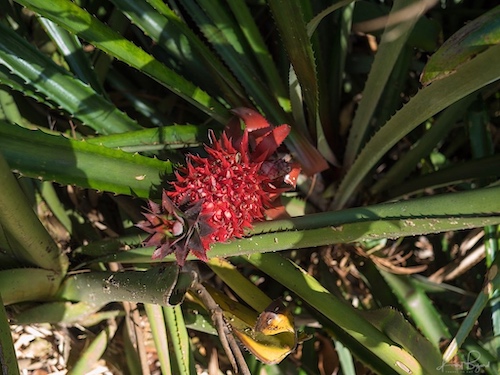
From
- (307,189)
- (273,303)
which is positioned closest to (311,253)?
(307,189)

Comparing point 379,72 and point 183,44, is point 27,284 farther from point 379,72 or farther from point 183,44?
point 379,72

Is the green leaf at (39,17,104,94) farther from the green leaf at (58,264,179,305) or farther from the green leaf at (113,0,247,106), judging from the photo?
the green leaf at (58,264,179,305)

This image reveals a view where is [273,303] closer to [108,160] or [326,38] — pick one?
[108,160]

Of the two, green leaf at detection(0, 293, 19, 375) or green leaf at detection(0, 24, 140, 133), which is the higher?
green leaf at detection(0, 24, 140, 133)

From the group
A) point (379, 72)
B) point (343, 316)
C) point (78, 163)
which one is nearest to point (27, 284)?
point (78, 163)

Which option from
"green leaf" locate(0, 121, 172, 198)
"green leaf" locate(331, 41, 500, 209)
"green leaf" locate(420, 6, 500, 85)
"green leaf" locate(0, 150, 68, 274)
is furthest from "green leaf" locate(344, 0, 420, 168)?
"green leaf" locate(0, 150, 68, 274)

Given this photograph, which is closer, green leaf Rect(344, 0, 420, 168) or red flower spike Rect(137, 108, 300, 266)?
red flower spike Rect(137, 108, 300, 266)

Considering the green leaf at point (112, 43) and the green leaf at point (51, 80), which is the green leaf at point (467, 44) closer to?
the green leaf at point (112, 43)
